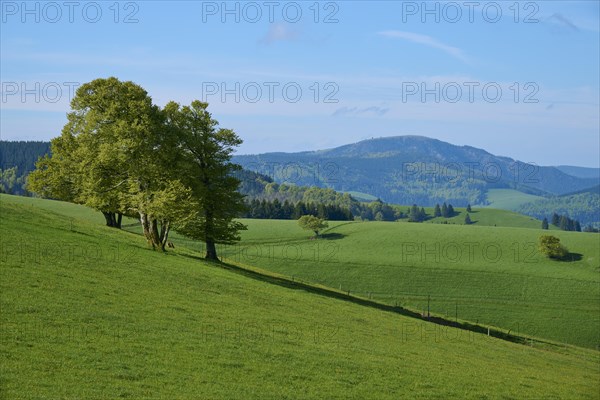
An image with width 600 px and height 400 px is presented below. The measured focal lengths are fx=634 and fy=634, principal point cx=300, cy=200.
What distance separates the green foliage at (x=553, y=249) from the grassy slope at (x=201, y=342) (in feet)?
189

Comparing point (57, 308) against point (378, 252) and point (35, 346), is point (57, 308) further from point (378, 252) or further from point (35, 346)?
point (378, 252)

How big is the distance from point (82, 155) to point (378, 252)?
6022cm

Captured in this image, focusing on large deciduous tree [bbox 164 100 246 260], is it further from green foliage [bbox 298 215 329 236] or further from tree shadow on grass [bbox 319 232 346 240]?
tree shadow on grass [bbox 319 232 346 240]

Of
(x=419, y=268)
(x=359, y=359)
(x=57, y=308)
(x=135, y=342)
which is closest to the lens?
(x=135, y=342)

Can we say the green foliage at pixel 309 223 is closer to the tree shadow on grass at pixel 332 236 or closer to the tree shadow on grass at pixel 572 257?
the tree shadow on grass at pixel 332 236

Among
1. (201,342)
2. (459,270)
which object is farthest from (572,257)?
(201,342)

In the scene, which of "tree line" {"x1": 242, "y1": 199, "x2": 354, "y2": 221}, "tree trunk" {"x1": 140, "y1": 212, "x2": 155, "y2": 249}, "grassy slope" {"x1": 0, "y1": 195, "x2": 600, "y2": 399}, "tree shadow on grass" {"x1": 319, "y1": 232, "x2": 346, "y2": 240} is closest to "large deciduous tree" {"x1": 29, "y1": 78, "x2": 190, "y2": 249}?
"tree trunk" {"x1": 140, "y1": 212, "x2": 155, "y2": 249}

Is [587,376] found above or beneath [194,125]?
beneath

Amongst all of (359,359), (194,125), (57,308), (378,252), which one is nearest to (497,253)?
(378,252)

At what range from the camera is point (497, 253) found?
109 m

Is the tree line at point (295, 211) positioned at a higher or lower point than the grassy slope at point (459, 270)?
higher

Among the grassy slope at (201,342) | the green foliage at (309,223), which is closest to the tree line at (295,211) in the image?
the green foliage at (309,223)

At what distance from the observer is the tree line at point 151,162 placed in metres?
53.4

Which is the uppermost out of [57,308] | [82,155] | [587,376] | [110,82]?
[110,82]
